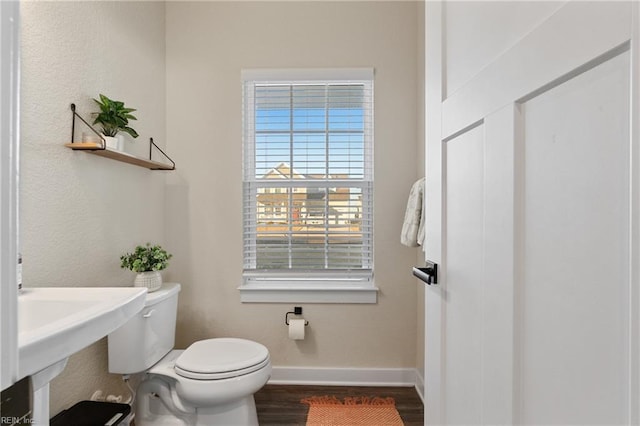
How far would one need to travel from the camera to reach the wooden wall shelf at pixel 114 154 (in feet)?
4.69

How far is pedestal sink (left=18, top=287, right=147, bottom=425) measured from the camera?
2.30 feet

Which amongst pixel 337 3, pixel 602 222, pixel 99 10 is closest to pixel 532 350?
pixel 602 222

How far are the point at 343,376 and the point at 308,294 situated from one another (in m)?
0.58

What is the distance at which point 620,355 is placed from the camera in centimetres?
38

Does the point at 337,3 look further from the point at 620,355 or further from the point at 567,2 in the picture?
the point at 620,355

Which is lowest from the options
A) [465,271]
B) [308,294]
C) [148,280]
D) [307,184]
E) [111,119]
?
[308,294]

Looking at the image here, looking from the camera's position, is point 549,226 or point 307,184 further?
point 307,184

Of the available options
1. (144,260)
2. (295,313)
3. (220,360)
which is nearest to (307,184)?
(295,313)

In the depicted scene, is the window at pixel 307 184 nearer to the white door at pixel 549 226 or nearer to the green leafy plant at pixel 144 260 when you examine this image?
the green leafy plant at pixel 144 260

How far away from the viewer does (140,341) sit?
5.16 feet

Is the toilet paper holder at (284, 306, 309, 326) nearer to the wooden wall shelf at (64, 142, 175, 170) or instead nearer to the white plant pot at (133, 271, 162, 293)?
the white plant pot at (133, 271, 162, 293)

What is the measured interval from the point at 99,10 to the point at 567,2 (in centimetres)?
197

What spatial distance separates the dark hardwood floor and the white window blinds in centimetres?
68

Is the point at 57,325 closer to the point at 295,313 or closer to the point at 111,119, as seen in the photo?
the point at 111,119
